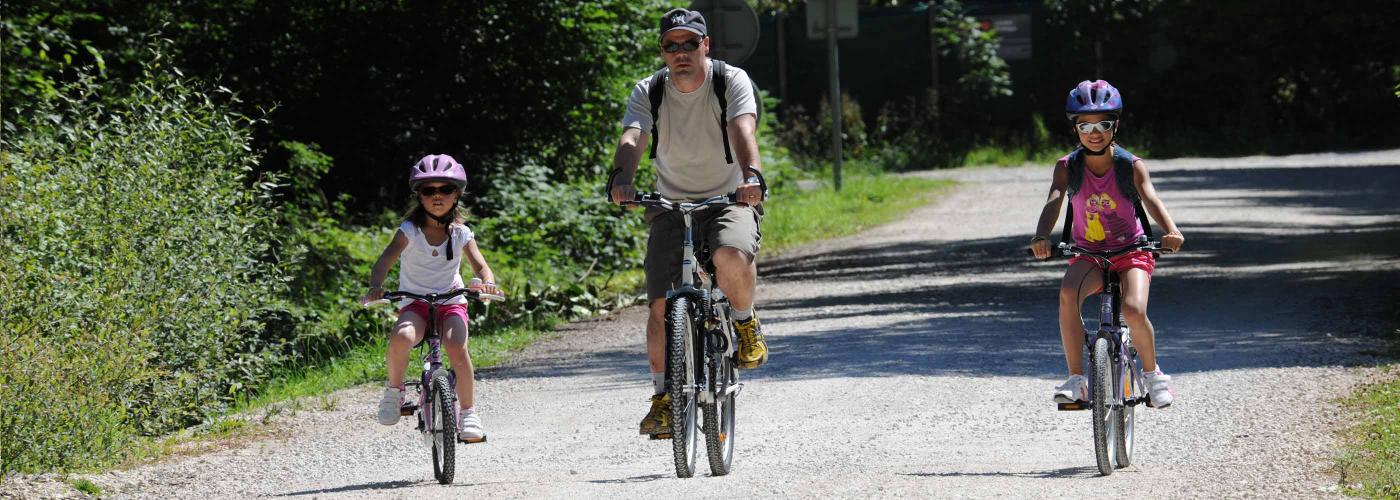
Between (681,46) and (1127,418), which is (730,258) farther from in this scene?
(1127,418)

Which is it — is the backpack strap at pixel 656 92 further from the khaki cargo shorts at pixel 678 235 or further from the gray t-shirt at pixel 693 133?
the khaki cargo shorts at pixel 678 235

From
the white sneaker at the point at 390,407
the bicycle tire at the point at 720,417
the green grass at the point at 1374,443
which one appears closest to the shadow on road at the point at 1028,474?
the bicycle tire at the point at 720,417

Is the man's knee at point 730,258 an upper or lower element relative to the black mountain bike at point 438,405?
upper

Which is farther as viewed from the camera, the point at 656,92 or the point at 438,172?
the point at 438,172

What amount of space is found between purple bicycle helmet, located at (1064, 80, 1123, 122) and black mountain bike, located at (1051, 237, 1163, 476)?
0.52m

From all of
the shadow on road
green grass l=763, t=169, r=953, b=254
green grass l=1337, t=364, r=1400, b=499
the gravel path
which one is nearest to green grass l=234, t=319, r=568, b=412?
the gravel path

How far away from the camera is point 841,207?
23047 millimetres

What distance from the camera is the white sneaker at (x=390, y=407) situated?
24.4 feet

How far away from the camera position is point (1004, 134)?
33.2 m

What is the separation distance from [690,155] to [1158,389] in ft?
6.75

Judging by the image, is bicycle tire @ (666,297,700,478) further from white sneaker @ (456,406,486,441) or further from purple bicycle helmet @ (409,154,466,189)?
purple bicycle helmet @ (409,154,466,189)

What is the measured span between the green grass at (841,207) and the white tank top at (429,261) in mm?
11314

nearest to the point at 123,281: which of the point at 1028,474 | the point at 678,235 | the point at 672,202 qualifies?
the point at 678,235

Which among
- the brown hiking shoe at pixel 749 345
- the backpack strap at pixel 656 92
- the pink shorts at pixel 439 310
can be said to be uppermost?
the backpack strap at pixel 656 92
